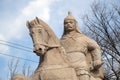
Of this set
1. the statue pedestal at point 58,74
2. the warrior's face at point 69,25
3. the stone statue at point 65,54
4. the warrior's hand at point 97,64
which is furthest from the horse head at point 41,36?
the warrior's hand at point 97,64

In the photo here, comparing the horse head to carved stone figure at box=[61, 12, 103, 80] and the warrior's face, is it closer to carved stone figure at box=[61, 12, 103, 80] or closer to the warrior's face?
carved stone figure at box=[61, 12, 103, 80]

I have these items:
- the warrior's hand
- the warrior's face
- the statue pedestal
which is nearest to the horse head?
the statue pedestal

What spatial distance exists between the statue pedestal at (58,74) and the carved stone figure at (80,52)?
259 millimetres

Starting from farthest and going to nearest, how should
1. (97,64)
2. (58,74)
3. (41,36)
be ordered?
(97,64) → (41,36) → (58,74)

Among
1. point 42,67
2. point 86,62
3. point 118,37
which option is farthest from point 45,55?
point 118,37

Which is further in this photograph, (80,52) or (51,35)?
(80,52)

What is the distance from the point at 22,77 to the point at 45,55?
630 millimetres

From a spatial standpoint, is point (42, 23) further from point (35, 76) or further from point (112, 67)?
point (112, 67)

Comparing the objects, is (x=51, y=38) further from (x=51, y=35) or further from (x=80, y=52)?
(x=80, y=52)

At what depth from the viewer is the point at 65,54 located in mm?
6707

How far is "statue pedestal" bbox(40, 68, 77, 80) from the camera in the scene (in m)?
6.29

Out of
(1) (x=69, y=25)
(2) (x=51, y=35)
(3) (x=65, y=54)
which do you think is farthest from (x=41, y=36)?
(1) (x=69, y=25)

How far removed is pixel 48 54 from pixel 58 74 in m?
0.50

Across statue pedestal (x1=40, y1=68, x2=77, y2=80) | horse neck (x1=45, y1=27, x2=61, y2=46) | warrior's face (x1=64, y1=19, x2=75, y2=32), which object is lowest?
statue pedestal (x1=40, y1=68, x2=77, y2=80)
